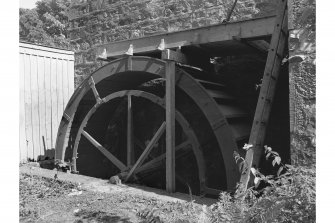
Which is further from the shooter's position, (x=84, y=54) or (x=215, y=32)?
(x=84, y=54)

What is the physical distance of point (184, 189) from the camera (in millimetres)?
6621

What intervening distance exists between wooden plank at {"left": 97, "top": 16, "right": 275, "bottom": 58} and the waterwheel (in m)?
0.23

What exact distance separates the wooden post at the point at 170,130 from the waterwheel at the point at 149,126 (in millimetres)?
159

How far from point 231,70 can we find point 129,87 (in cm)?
212

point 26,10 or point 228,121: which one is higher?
point 26,10

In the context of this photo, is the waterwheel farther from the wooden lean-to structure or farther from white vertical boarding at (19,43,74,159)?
white vertical boarding at (19,43,74,159)

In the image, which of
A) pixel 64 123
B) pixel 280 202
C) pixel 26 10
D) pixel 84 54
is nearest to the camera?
pixel 280 202

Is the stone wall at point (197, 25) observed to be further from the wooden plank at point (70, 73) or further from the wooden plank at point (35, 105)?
the wooden plank at point (35, 105)

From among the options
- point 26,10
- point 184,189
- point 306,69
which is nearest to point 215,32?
point 306,69

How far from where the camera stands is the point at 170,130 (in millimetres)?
4766

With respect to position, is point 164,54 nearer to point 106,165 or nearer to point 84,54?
point 106,165

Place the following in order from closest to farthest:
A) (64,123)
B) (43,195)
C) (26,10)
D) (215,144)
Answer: (43,195) < (215,144) < (64,123) < (26,10)

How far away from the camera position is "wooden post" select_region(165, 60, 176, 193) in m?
4.72

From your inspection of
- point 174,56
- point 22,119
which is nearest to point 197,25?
point 174,56
